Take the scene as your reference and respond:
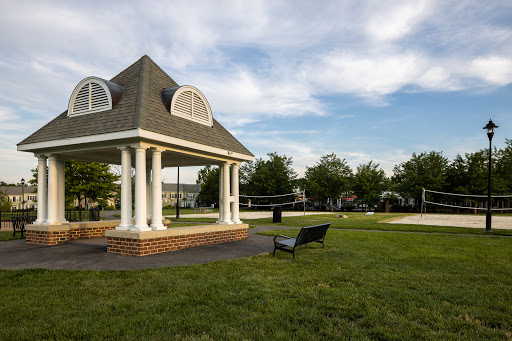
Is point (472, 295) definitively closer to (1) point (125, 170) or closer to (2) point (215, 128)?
(1) point (125, 170)

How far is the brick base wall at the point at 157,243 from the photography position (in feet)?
29.0

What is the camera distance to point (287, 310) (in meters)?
4.68

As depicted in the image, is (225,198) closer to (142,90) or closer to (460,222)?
(142,90)

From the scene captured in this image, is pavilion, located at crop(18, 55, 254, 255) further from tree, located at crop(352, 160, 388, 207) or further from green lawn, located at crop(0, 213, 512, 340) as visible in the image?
tree, located at crop(352, 160, 388, 207)

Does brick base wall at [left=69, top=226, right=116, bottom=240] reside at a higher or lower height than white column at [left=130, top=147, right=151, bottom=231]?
lower

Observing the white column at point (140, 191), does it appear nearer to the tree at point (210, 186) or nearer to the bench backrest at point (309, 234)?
the bench backrest at point (309, 234)

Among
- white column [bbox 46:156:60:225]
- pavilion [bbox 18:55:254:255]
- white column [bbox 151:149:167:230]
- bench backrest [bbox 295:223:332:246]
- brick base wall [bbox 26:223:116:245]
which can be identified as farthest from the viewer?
white column [bbox 46:156:60:225]

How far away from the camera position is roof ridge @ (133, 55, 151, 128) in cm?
898

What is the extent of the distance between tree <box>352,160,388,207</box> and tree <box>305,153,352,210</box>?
4.97 feet

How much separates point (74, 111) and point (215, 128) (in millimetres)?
4850

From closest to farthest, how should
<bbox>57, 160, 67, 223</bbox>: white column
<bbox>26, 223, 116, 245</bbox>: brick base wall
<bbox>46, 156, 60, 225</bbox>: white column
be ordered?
<bbox>26, 223, 116, 245</bbox>: brick base wall < <bbox>46, 156, 60, 225</bbox>: white column < <bbox>57, 160, 67, 223</bbox>: white column

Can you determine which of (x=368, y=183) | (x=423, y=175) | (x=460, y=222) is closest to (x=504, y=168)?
(x=423, y=175)

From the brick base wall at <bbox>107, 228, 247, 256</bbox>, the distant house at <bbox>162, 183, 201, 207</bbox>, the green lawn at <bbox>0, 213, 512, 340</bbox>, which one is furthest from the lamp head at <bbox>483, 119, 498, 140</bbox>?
the distant house at <bbox>162, 183, 201, 207</bbox>

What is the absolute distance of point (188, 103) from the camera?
37.3 ft
